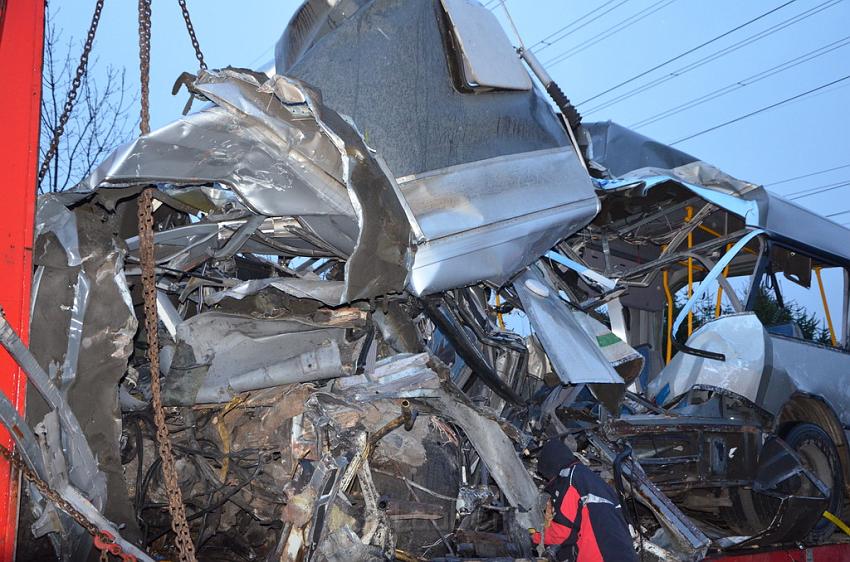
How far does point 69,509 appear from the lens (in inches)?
120

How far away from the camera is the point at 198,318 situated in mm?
3906

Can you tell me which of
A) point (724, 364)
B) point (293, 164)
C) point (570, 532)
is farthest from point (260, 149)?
point (724, 364)

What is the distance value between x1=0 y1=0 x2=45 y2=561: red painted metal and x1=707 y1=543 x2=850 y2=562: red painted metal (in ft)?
13.4

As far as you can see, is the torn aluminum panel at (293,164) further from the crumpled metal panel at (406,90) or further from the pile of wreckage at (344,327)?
the crumpled metal panel at (406,90)

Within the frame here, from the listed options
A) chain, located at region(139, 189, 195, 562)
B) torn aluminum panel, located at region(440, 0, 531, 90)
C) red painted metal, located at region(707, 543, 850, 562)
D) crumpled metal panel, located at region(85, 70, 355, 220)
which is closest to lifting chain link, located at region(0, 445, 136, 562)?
chain, located at region(139, 189, 195, 562)

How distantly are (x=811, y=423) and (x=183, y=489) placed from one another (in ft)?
15.0

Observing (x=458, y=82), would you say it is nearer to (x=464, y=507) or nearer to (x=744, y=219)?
(x=464, y=507)

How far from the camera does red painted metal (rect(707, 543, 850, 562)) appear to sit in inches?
202

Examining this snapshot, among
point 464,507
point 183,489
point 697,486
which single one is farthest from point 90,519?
point 697,486

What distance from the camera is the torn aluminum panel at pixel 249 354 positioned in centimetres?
383

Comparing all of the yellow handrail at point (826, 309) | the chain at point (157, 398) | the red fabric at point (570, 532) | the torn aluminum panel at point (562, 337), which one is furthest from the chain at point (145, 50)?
the yellow handrail at point (826, 309)

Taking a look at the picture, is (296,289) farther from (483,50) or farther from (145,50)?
(483,50)

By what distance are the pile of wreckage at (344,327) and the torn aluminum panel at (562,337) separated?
0.05 ft

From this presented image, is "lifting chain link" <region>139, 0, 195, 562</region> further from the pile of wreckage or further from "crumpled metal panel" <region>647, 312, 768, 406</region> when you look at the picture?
"crumpled metal panel" <region>647, 312, 768, 406</region>
